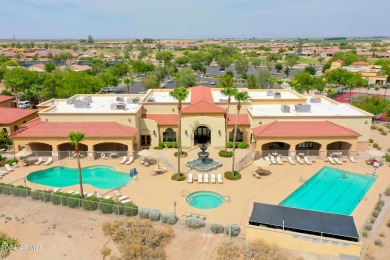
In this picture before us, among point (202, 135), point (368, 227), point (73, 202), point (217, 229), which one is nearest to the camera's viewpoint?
point (217, 229)

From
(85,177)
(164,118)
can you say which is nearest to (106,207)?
(85,177)

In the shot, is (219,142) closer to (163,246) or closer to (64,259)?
(163,246)

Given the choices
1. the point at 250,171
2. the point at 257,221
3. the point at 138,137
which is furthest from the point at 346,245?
the point at 138,137

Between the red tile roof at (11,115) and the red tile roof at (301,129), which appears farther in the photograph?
the red tile roof at (11,115)

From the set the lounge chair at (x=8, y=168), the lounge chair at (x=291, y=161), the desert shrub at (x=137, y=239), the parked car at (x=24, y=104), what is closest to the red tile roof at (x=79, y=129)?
the lounge chair at (x=8, y=168)

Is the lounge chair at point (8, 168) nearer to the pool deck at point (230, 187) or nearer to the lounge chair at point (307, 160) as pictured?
the pool deck at point (230, 187)

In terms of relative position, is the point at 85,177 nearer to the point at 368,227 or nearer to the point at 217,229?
the point at 217,229

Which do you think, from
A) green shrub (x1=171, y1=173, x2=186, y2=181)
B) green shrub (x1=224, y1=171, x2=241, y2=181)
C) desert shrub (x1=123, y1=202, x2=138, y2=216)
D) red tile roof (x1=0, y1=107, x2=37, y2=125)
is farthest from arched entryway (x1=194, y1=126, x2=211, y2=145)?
red tile roof (x1=0, y1=107, x2=37, y2=125)
